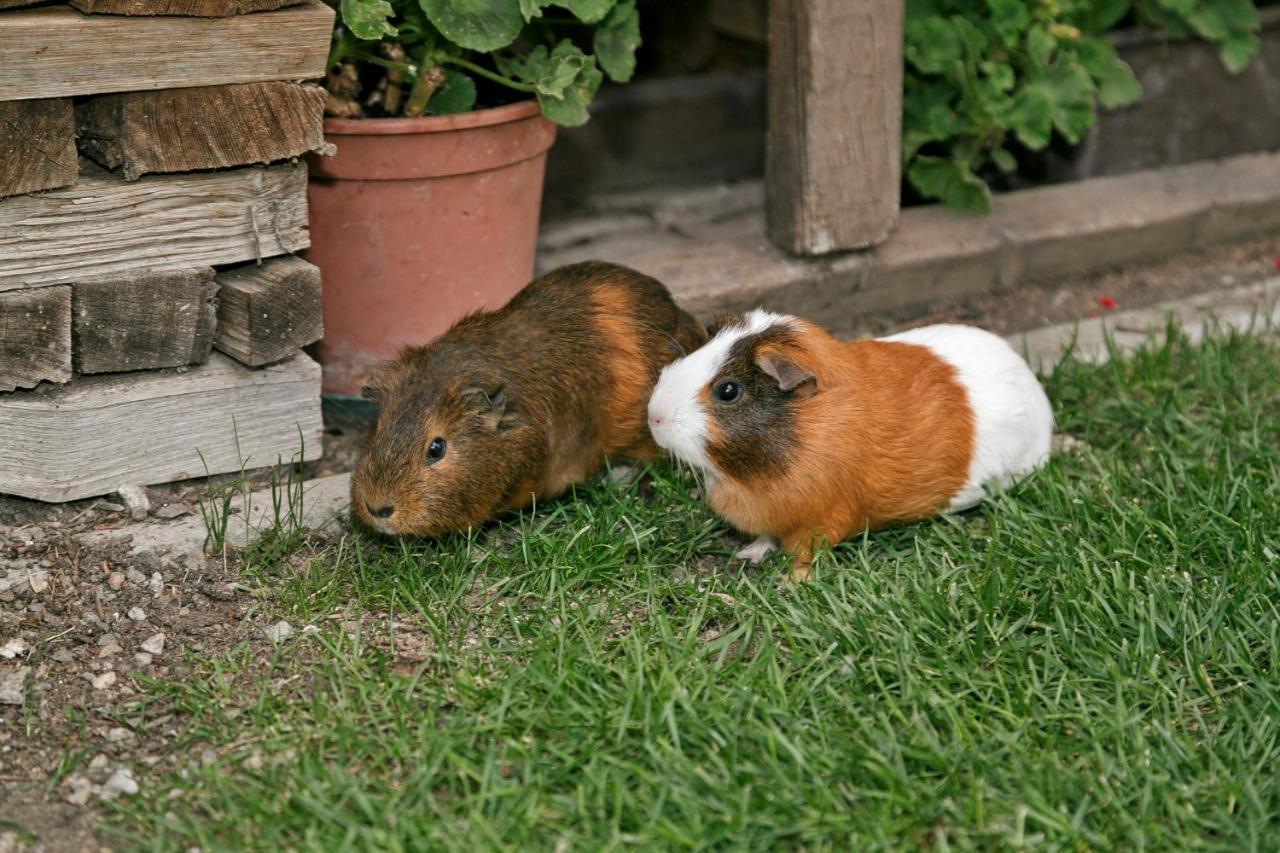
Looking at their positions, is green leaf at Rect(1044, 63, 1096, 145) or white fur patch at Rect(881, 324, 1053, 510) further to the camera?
green leaf at Rect(1044, 63, 1096, 145)

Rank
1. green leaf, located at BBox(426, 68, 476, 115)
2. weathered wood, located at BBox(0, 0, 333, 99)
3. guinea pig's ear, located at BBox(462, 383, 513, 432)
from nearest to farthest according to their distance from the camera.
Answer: weathered wood, located at BBox(0, 0, 333, 99) < guinea pig's ear, located at BBox(462, 383, 513, 432) < green leaf, located at BBox(426, 68, 476, 115)

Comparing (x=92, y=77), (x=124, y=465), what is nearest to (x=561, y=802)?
(x=124, y=465)

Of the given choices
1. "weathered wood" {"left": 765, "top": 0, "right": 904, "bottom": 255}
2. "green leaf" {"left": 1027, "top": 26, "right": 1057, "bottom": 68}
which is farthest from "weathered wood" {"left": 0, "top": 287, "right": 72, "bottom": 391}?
"green leaf" {"left": 1027, "top": 26, "right": 1057, "bottom": 68}

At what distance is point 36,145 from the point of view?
126 inches

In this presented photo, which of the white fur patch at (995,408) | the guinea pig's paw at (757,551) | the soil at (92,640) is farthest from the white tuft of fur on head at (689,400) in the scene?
the soil at (92,640)

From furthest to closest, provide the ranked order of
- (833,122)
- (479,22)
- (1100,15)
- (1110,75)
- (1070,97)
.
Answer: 1. (1100,15)
2. (1110,75)
3. (1070,97)
4. (833,122)
5. (479,22)

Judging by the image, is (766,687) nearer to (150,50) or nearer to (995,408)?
(995,408)

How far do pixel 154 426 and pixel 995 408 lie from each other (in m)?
2.10

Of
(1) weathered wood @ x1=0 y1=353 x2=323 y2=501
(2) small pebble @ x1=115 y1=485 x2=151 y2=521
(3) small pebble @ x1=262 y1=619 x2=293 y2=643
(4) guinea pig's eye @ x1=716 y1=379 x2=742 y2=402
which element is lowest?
(3) small pebble @ x1=262 y1=619 x2=293 y2=643

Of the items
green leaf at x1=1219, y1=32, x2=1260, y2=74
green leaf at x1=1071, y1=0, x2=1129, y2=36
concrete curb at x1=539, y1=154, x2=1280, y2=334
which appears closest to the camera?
concrete curb at x1=539, y1=154, x2=1280, y2=334

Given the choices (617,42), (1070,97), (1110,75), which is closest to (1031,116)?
(1070,97)

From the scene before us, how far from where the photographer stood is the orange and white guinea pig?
331cm

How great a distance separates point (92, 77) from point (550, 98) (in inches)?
49.3

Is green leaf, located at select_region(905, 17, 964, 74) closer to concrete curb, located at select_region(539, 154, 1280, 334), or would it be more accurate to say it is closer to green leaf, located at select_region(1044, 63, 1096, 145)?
green leaf, located at select_region(1044, 63, 1096, 145)
